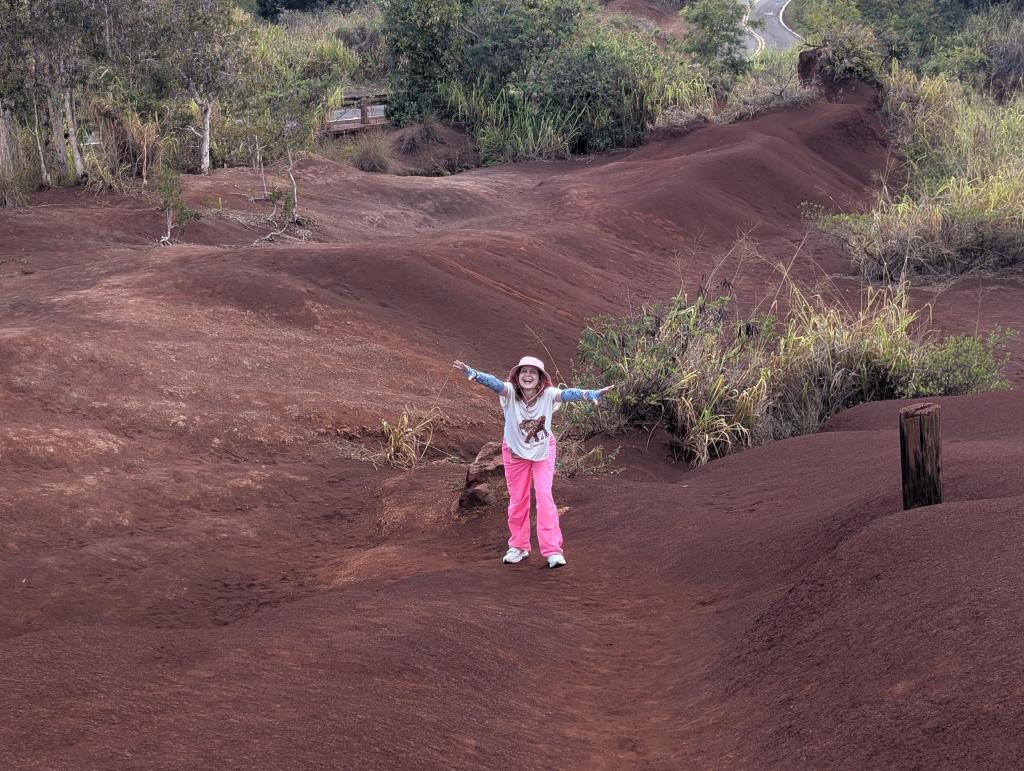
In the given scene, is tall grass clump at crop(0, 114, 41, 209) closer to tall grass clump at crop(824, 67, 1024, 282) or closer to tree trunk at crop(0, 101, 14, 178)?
tree trunk at crop(0, 101, 14, 178)

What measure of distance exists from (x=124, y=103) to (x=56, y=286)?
7335mm

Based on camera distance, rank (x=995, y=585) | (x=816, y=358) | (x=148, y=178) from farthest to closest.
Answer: (x=148, y=178), (x=816, y=358), (x=995, y=585)

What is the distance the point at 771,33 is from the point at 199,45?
3480 centimetres

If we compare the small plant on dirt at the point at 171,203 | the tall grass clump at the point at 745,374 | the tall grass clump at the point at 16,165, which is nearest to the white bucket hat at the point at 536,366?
the tall grass clump at the point at 745,374

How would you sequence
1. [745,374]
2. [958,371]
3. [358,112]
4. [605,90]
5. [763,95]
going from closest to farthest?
[745,374]
[958,371]
[763,95]
[605,90]
[358,112]

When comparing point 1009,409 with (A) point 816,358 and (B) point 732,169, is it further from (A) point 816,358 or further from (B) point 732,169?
(B) point 732,169

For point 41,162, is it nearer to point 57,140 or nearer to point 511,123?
point 57,140

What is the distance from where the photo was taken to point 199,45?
1752 cm

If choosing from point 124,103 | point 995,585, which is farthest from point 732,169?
point 995,585

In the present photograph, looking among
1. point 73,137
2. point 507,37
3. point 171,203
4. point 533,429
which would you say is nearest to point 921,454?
point 533,429

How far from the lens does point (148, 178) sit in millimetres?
17281

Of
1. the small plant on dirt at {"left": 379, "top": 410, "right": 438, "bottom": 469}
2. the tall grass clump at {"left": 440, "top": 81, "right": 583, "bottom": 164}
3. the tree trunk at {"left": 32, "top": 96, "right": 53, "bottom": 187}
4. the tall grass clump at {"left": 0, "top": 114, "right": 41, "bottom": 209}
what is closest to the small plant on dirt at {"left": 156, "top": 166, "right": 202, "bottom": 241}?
the tall grass clump at {"left": 0, "top": 114, "right": 41, "bottom": 209}

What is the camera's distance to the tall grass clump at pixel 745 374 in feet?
28.4

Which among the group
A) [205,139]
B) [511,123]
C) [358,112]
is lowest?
[511,123]
